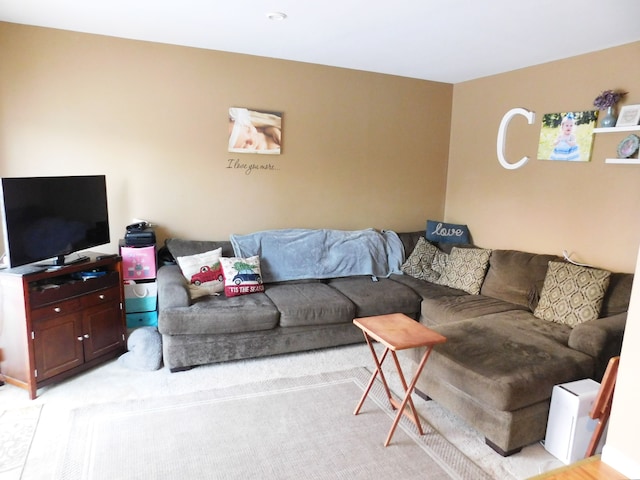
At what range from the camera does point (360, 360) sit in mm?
3439

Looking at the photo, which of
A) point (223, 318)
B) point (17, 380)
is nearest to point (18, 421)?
point (17, 380)

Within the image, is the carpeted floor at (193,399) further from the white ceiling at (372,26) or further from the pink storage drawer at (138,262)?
the white ceiling at (372,26)

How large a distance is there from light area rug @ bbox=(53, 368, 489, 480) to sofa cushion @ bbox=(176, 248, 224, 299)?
0.90 m

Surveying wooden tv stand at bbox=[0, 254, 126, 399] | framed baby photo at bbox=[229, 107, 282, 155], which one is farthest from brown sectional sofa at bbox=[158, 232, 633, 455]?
framed baby photo at bbox=[229, 107, 282, 155]

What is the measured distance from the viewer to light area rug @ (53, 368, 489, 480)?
216cm

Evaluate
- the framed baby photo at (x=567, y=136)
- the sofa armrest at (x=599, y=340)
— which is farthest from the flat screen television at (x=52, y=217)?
the framed baby photo at (x=567, y=136)

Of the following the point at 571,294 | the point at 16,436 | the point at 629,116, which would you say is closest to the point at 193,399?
the point at 16,436

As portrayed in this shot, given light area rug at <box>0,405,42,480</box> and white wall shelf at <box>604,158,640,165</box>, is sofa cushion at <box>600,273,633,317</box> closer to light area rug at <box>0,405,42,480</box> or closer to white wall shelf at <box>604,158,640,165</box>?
white wall shelf at <box>604,158,640,165</box>

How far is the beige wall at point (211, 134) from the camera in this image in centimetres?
342

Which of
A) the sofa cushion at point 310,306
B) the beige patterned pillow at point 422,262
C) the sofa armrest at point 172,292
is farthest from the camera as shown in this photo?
the beige patterned pillow at point 422,262

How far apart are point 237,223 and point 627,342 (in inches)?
130

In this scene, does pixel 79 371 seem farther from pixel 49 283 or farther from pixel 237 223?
pixel 237 223

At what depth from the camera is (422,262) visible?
4.32m

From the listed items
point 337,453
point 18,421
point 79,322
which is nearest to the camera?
point 337,453
